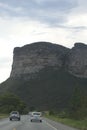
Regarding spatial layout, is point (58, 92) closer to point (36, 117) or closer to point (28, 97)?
point (28, 97)

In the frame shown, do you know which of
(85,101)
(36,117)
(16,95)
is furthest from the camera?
(16,95)

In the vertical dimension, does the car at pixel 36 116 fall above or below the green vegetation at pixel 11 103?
above

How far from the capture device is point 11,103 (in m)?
180

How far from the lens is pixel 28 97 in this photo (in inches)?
7608

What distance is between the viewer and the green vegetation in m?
172

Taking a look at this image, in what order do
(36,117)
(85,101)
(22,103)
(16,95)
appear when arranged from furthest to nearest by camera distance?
(16,95), (22,103), (85,101), (36,117)

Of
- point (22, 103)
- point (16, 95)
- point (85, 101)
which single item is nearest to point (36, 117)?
point (85, 101)

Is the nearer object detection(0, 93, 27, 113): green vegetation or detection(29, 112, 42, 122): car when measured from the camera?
detection(29, 112, 42, 122): car

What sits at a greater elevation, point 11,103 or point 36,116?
point 36,116

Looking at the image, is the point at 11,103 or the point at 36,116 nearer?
the point at 36,116

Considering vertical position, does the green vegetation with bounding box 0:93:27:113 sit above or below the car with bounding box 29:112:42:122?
below

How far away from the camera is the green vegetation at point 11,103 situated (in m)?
172

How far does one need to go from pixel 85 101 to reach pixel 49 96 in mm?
64736

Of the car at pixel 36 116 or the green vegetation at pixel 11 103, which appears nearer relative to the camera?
the car at pixel 36 116
